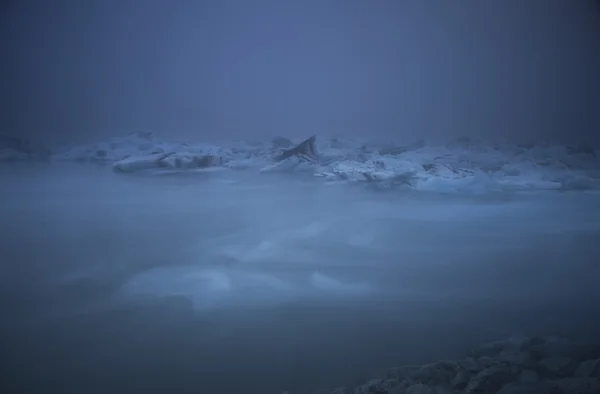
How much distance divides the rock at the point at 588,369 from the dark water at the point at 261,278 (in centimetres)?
12

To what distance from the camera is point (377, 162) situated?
6.51 ft

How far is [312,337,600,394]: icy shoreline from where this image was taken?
1.12 m

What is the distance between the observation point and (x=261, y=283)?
1.36 metres

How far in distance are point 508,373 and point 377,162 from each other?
112cm

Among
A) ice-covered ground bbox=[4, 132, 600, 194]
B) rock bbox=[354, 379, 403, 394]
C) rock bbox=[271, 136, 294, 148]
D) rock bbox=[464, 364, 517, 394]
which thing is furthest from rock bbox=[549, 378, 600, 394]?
rock bbox=[271, 136, 294, 148]

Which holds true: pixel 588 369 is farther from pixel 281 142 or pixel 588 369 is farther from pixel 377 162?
pixel 281 142

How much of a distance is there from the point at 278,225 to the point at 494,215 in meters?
0.96

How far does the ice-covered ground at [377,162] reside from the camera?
185 cm

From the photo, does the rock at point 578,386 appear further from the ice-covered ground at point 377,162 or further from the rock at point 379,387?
the ice-covered ground at point 377,162

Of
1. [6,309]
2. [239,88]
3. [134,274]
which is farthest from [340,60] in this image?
[6,309]

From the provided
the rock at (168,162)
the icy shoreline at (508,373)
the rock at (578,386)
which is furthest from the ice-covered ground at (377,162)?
the rock at (578,386)

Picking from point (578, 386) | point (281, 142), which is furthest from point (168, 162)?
point (578, 386)

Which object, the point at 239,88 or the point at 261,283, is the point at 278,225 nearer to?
the point at 261,283

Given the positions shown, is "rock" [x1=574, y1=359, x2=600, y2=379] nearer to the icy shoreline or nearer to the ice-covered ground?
the icy shoreline
